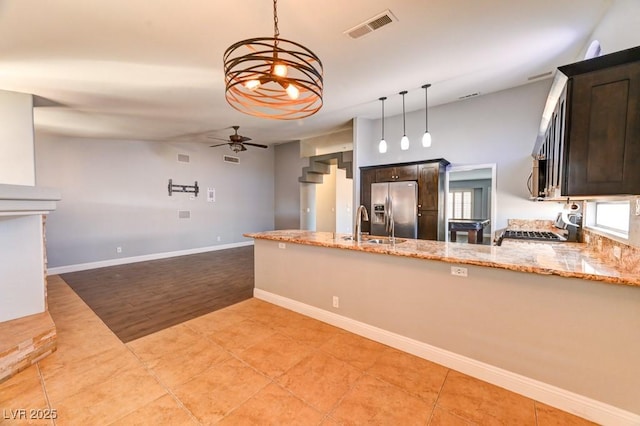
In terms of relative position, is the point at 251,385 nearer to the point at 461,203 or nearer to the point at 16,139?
the point at 16,139

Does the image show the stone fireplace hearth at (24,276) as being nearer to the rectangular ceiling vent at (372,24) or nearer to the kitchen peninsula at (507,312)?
the kitchen peninsula at (507,312)

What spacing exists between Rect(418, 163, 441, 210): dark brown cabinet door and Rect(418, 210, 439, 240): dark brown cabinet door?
90 millimetres

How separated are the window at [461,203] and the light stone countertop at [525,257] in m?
3.72

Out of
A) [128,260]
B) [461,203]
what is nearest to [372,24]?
[461,203]

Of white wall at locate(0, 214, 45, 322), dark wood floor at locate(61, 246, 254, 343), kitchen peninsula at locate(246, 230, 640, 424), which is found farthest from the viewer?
dark wood floor at locate(61, 246, 254, 343)

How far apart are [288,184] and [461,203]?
16.6 feet

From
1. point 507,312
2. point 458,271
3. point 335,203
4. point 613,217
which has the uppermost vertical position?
point 335,203

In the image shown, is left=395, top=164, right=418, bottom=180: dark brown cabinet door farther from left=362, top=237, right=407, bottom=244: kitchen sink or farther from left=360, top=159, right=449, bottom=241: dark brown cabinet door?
left=362, top=237, right=407, bottom=244: kitchen sink

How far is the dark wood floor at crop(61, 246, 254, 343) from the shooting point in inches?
125

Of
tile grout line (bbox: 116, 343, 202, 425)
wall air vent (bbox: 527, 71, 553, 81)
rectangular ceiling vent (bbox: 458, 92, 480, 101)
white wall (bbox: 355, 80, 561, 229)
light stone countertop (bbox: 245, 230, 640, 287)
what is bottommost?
tile grout line (bbox: 116, 343, 202, 425)

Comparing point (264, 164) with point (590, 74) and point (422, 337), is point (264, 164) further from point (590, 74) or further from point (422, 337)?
point (590, 74)

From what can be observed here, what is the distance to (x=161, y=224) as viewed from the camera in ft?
22.0

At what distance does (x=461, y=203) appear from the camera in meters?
6.25

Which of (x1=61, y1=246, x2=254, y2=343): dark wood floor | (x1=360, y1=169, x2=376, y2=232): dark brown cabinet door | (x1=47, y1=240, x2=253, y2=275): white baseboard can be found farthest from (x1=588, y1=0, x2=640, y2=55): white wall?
(x1=47, y1=240, x2=253, y2=275): white baseboard
